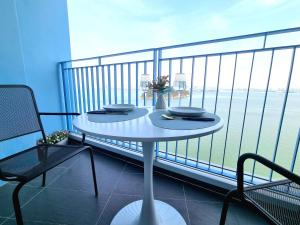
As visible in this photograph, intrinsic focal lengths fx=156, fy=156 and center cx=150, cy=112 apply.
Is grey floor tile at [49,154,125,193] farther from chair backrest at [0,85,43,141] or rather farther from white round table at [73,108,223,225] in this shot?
chair backrest at [0,85,43,141]

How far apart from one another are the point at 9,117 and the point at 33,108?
18 cm

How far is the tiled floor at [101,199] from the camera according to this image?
115 cm

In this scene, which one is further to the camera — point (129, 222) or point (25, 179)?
point (129, 222)

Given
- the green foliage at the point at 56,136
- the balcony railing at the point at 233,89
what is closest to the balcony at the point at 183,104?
the balcony railing at the point at 233,89

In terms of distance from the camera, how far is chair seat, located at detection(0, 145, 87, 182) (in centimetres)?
85

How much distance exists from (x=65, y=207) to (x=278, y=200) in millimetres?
1420

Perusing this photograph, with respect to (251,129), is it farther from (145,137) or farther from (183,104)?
(145,137)

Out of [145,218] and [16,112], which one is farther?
[16,112]

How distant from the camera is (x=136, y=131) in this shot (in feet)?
2.15

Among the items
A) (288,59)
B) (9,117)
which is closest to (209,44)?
(288,59)

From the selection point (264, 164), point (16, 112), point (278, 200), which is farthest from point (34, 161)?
point (278, 200)

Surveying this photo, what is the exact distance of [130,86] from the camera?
193 cm

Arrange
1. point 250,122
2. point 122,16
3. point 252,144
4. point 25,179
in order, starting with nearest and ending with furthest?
point 25,179 < point 250,122 < point 252,144 < point 122,16

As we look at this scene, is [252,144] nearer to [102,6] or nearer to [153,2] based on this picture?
[153,2]
